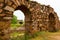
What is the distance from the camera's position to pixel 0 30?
6.57m

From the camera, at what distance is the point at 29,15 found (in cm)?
929

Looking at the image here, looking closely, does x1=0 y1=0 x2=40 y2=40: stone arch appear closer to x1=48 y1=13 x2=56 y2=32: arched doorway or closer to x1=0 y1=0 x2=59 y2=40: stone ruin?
x1=0 y1=0 x2=59 y2=40: stone ruin

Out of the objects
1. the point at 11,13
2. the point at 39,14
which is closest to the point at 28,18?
the point at 39,14

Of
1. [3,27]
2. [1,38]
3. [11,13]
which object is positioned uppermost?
[11,13]

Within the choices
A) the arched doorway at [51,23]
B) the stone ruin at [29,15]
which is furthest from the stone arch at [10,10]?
the arched doorway at [51,23]

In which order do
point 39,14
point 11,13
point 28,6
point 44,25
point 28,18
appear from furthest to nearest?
point 44,25 < point 39,14 < point 28,18 < point 28,6 < point 11,13

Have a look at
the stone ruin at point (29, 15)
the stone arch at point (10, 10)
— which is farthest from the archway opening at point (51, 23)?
the stone arch at point (10, 10)

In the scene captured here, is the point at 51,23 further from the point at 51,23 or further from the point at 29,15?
the point at 29,15

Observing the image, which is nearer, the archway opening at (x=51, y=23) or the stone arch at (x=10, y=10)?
the stone arch at (x=10, y=10)

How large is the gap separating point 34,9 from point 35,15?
408 millimetres

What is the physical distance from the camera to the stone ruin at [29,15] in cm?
669

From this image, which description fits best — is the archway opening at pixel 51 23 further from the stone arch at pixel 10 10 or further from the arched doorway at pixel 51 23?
the stone arch at pixel 10 10

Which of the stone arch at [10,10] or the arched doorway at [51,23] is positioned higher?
the stone arch at [10,10]

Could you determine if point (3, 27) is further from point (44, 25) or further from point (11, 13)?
point (44, 25)
